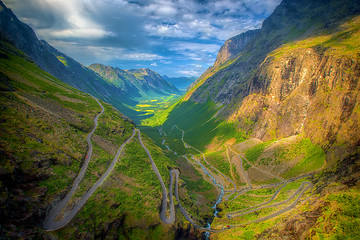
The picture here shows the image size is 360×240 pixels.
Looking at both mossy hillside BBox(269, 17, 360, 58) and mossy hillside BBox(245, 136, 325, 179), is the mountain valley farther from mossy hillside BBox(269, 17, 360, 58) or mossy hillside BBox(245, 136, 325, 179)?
mossy hillside BBox(269, 17, 360, 58)

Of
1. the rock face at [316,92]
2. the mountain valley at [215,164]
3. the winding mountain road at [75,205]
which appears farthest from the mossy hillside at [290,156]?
the winding mountain road at [75,205]

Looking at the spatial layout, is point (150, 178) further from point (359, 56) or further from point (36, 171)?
point (359, 56)

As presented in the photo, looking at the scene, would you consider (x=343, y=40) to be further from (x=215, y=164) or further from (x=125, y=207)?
(x=125, y=207)

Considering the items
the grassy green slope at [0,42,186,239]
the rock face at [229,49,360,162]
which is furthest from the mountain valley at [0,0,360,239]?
the rock face at [229,49,360,162]

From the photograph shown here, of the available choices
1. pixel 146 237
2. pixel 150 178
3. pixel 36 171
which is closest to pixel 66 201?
pixel 36 171

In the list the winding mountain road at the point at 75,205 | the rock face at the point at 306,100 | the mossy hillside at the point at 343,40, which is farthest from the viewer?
the mossy hillside at the point at 343,40

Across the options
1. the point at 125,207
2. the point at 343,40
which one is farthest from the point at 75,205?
the point at 343,40

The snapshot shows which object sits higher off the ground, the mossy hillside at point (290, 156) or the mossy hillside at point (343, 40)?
the mossy hillside at point (343, 40)

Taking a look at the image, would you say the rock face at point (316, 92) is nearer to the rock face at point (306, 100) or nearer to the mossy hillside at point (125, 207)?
the rock face at point (306, 100)

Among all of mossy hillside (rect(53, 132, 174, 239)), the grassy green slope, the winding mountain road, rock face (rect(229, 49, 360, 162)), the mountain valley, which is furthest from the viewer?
rock face (rect(229, 49, 360, 162))

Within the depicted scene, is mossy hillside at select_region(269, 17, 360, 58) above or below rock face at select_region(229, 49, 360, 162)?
above

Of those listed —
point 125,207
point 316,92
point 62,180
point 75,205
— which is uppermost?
point 316,92
